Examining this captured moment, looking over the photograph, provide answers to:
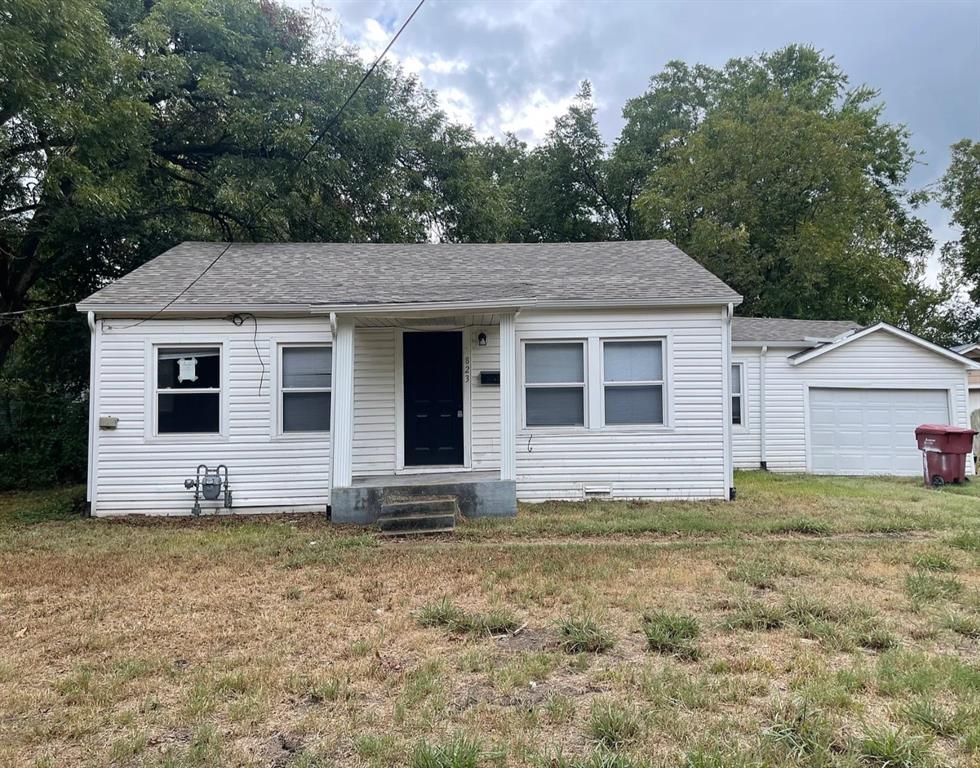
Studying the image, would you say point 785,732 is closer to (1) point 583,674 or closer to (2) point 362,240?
(1) point 583,674

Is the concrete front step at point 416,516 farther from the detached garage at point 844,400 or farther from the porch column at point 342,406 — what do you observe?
the detached garage at point 844,400

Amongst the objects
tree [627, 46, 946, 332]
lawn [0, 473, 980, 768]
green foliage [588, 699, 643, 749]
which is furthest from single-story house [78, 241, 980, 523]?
tree [627, 46, 946, 332]

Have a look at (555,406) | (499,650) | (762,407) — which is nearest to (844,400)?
(762,407)

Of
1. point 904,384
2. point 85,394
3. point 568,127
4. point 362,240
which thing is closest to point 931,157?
point 568,127

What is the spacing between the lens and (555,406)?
834 centimetres

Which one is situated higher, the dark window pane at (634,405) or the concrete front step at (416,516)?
the dark window pane at (634,405)

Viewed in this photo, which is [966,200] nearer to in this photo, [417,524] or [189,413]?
[417,524]

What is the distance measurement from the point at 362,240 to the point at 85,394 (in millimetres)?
7294

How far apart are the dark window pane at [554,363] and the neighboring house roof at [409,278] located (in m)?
0.69

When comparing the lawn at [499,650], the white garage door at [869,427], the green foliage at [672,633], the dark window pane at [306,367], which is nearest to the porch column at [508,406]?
the lawn at [499,650]

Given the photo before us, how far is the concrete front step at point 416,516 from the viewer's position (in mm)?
6500

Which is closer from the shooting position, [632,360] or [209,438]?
[209,438]

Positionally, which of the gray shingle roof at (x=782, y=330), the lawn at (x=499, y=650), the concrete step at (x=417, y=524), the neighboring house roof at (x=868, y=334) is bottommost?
the lawn at (x=499, y=650)

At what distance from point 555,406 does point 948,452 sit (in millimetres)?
7474
